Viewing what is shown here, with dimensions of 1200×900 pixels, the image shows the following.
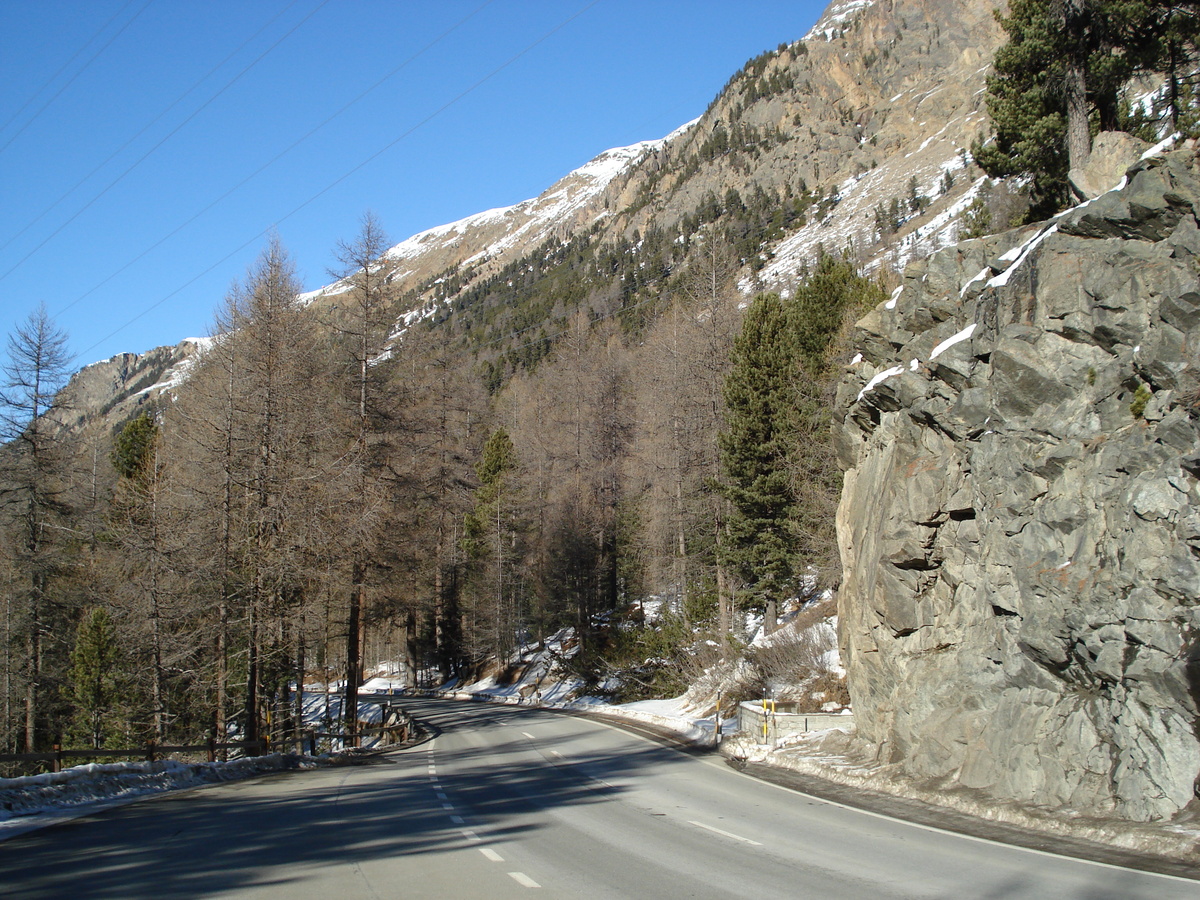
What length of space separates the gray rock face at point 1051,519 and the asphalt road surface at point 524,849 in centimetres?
246

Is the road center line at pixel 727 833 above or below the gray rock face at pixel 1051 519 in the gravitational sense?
→ below

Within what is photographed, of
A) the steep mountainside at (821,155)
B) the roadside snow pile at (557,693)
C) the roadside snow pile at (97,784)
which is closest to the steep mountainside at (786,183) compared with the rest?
the steep mountainside at (821,155)

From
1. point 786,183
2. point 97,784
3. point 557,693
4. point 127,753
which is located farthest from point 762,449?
point 786,183

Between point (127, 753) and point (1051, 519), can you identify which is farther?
point (127, 753)

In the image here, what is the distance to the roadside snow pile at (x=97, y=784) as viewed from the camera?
11008 millimetres

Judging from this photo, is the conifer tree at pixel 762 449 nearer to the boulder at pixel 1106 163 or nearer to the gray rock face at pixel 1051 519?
the gray rock face at pixel 1051 519

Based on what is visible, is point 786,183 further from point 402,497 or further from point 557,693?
point 402,497

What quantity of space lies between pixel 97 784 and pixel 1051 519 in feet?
51.4

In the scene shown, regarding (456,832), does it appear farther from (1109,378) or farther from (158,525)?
(158,525)

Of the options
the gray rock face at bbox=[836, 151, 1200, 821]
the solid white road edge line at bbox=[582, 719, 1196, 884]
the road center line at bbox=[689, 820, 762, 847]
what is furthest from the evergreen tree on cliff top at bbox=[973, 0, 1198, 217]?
the road center line at bbox=[689, 820, 762, 847]

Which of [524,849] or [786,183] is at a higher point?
[786,183]

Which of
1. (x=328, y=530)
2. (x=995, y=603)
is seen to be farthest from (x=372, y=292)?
(x=995, y=603)

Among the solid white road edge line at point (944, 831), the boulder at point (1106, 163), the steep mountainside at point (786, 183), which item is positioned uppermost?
the steep mountainside at point (786, 183)

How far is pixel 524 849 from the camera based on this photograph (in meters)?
9.07
